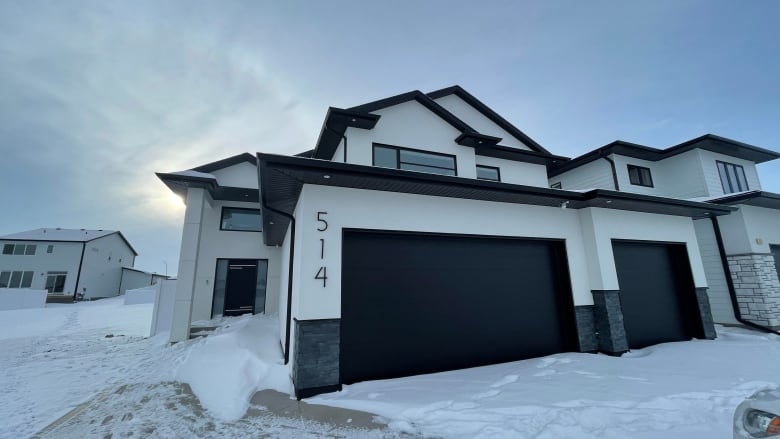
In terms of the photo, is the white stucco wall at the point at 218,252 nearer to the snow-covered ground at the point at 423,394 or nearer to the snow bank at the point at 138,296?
the snow-covered ground at the point at 423,394

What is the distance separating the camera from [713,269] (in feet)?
35.9

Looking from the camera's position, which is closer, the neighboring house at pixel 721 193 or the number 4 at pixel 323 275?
the number 4 at pixel 323 275

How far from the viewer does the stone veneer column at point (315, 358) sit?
4.69m

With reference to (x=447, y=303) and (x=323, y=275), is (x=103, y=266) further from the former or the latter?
(x=447, y=303)

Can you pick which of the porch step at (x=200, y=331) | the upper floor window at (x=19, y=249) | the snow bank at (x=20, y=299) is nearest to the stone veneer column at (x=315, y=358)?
the porch step at (x=200, y=331)

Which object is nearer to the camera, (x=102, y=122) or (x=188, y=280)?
(x=188, y=280)

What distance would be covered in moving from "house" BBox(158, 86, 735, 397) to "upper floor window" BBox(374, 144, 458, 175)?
0.13 feet

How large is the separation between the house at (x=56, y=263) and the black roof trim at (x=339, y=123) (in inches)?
1171

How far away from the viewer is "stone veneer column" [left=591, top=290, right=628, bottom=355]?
6820 mm

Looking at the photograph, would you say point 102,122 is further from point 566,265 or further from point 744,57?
point 744,57

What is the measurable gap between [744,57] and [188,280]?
2302 centimetres

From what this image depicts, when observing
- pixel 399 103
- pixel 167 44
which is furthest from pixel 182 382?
pixel 167 44

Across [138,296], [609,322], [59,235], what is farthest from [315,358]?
[59,235]

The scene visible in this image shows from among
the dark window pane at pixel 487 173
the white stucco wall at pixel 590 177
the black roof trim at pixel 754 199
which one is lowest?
the black roof trim at pixel 754 199
